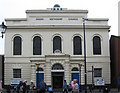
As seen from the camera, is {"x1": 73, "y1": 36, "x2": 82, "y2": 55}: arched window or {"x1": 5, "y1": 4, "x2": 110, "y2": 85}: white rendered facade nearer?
{"x1": 5, "y1": 4, "x2": 110, "y2": 85}: white rendered facade

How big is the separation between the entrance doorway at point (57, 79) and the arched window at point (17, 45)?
6966 millimetres

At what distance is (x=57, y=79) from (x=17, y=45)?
8.70 meters

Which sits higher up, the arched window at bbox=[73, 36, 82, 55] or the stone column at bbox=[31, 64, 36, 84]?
the arched window at bbox=[73, 36, 82, 55]

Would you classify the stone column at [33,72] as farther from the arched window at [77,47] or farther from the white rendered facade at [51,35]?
the arched window at [77,47]

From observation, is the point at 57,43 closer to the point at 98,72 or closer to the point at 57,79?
the point at 57,79

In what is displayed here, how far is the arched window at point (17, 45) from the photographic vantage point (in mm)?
45125

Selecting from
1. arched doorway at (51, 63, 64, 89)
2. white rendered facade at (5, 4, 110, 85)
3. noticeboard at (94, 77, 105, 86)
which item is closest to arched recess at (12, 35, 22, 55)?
white rendered facade at (5, 4, 110, 85)

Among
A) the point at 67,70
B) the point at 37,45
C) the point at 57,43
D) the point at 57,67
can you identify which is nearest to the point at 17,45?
the point at 37,45

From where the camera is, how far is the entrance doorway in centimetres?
4359

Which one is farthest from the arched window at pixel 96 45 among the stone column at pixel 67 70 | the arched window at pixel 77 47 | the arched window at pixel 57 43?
the arched window at pixel 57 43

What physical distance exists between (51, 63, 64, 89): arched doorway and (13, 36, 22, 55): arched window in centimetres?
646

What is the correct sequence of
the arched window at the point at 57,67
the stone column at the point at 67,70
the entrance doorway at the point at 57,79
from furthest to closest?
the entrance doorway at the point at 57,79
the arched window at the point at 57,67
the stone column at the point at 67,70

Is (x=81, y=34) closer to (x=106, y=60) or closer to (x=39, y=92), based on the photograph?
(x=106, y=60)

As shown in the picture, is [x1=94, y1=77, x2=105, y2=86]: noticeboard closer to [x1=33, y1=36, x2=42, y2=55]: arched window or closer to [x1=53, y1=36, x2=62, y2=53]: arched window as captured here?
[x1=53, y1=36, x2=62, y2=53]: arched window
